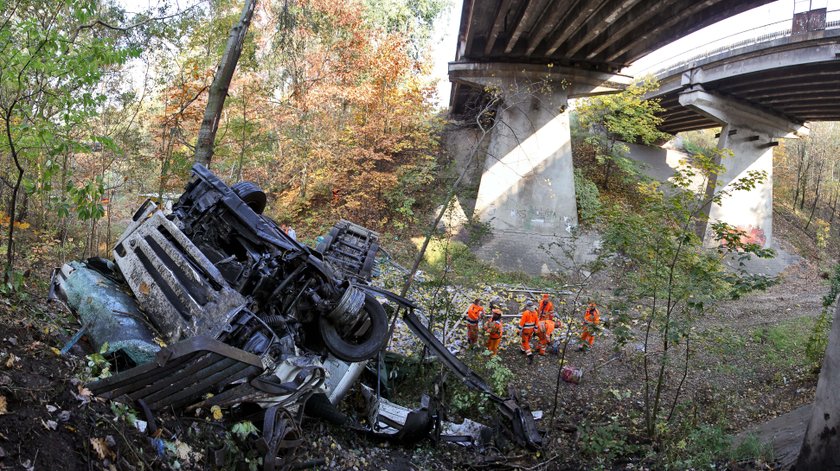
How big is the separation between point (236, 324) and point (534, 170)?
16.5 meters

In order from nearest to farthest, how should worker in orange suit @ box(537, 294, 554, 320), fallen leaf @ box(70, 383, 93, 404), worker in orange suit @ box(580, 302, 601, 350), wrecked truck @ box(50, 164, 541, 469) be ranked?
fallen leaf @ box(70, 383, 93, 404)
wrecked truck @ box(50, 164, 541, 469)
worker in orange suit @ box(580, 302, 601, 350)
worker in orange suit @ box(537, 294, 554, 320)

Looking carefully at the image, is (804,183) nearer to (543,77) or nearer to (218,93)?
(543,77)

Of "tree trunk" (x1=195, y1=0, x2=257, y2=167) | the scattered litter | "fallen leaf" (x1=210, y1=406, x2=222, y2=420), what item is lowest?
the scattered litter

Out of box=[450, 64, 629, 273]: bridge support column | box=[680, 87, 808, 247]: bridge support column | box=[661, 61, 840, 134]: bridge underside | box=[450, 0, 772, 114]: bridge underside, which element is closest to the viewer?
box=[450, 0, 772, 114]: bridge underside

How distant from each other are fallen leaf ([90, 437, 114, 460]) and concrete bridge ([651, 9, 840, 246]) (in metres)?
17.8

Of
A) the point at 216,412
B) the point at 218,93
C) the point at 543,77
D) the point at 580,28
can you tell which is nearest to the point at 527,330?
the point at 216,412

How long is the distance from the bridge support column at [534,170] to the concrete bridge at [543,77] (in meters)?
0.04

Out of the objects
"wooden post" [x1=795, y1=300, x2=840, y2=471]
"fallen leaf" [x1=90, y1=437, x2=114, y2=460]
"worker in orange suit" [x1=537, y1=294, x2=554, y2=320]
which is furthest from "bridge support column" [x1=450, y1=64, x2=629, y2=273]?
"fallen leaf" [x1=90, y1=437, x2=114, y2=460]

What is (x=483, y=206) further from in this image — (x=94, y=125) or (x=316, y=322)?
(x=316, y=322)

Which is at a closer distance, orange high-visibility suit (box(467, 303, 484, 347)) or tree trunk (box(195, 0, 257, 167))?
tree trunk (box(195, 0, 257, 167))

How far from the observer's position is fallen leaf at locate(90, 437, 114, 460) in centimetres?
296

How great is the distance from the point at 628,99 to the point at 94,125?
18079mm

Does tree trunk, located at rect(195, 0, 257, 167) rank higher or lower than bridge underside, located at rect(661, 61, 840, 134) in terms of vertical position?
lower

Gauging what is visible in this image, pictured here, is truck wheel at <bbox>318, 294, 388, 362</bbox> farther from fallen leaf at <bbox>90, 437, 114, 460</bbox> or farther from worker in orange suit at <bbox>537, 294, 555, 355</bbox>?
worker in orange suit at <bbox>537, 294, 555, 355</bbox>
